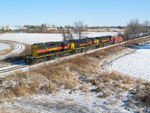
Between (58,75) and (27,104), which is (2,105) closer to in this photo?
(27,104)

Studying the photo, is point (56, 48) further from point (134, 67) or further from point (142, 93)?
point (142, 93)

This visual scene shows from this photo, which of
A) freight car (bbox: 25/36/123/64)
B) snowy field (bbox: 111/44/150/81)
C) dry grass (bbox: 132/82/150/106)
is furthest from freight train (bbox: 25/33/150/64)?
dry grass (bbox: 132/82/150/106)

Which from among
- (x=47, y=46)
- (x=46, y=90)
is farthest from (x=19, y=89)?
(x=47, y=46)

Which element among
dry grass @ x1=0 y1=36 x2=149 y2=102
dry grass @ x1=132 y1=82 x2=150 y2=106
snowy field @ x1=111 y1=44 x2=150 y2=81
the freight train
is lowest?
snowy field @ x1=111 y1=44 x2=150 y2=81

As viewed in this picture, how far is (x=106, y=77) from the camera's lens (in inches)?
776

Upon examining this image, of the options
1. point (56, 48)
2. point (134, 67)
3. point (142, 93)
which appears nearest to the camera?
point (142, 93)

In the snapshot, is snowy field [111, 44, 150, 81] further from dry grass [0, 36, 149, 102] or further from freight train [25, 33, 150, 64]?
freight train [25, 33, 150, 64]

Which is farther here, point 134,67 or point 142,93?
point 134,67

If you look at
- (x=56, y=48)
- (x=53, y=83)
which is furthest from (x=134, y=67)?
(x=53, y=83)

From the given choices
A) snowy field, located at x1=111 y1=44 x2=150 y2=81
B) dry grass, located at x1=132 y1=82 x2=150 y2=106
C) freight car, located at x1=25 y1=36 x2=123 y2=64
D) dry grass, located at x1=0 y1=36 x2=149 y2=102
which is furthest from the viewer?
freight car, located at x1=25 y1=36 x2=123 y2=64

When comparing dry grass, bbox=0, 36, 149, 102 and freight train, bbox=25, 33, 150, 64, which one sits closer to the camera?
dry grass, bbox=0, 36, 149, 102

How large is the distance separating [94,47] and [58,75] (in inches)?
1045

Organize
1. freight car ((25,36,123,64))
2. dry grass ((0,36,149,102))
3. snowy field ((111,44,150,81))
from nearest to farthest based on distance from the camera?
1. dry grass ((0,36,149,102))
2. snowy field ((111,44,150,81))
3. freight car ((25,36,123,64))

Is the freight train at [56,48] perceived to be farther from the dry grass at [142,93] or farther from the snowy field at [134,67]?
the dry grass at [142,93]
